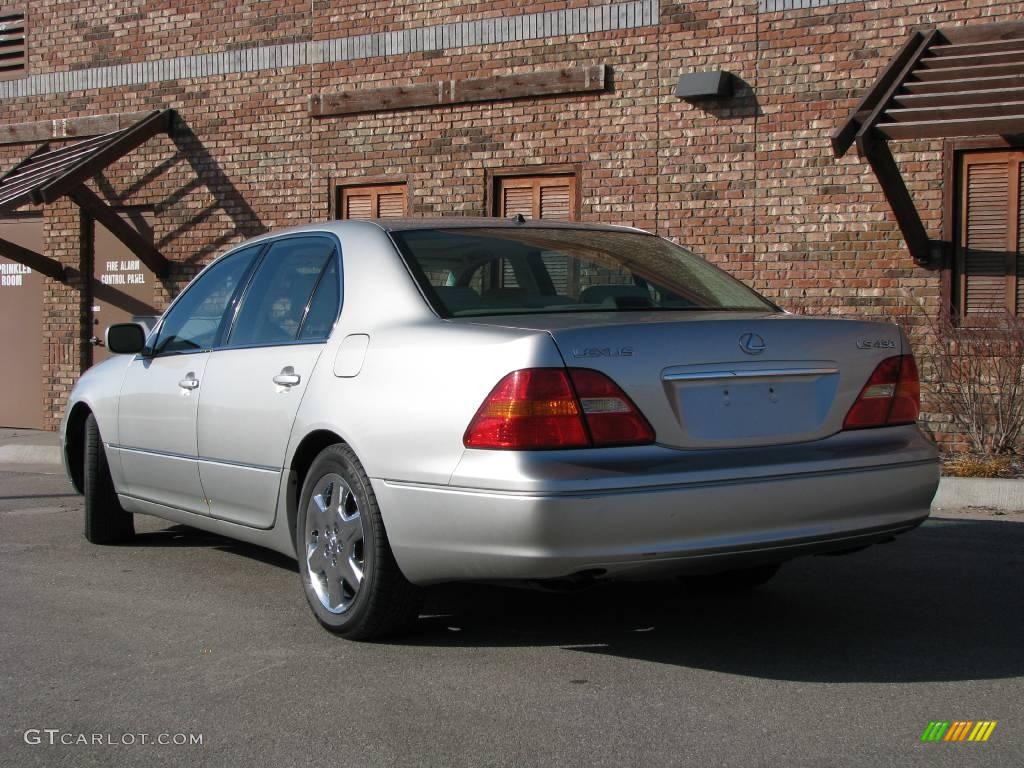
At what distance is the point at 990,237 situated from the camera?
10.7m

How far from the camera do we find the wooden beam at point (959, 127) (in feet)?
30.2

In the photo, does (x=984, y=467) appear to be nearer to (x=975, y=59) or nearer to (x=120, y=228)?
(x=975, y=59)

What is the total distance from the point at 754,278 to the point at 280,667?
7.86 m

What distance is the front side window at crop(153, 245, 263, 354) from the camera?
5918 millimetres

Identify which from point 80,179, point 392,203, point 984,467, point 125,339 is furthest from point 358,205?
point 125,339

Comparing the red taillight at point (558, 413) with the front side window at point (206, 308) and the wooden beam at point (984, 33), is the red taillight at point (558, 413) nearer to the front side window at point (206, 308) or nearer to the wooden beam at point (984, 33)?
the front side window at point (206, 308)

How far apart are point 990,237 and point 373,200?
19.8 feet

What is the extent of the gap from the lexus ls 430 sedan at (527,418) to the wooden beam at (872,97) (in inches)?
179

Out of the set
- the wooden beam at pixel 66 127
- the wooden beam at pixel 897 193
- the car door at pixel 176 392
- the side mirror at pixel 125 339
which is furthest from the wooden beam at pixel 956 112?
the wooden beam at pixel 66 127

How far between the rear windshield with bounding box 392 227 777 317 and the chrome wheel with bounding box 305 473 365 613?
30.6 inches

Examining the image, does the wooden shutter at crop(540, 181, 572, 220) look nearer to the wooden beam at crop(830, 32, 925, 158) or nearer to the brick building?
the brick building

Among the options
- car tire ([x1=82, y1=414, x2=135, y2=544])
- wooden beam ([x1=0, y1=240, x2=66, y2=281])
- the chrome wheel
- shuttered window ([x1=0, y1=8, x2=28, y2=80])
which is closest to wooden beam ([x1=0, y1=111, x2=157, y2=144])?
shuttered window ([x1=0, y1=8, x2=28, y2=80])

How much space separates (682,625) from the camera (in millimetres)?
5047

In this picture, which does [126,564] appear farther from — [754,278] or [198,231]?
[198,231]
